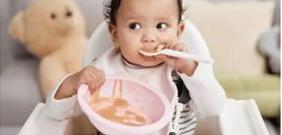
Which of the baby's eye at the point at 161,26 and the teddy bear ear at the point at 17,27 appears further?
the teddy bear ear at the point at 17,27

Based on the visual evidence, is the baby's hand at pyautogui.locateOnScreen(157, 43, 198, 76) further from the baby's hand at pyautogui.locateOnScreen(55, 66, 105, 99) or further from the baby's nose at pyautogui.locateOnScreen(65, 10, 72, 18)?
the baby's nose at pyautogui.locateOnScreen(65, 10, 72, 18)

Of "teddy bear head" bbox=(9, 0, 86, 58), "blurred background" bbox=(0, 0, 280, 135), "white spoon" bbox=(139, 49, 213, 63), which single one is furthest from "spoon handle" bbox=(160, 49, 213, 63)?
"teddy bear head" bbox=(9, 0, 86, 58)

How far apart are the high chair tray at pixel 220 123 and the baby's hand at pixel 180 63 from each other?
7 centimetres

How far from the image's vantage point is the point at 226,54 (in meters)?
0.68

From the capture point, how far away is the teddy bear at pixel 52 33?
0.59 m

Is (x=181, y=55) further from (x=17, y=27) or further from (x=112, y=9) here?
(x=17, y=27)

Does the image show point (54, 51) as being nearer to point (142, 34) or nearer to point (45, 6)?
point (45, 6)

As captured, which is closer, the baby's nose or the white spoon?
the white spoon

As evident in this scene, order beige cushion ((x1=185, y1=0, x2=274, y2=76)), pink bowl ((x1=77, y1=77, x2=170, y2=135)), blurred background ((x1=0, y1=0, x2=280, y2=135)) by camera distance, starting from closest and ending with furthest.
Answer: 1. pink bowl ((x1=77, y1=77, x2=170, y2=135))
2. blurred background ((x1=0, y1=0, x2=280, y2=135))
3. beige cushion ((x1=185, y1=0, x2=274, y2=76))

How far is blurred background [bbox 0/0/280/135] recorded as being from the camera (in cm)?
54

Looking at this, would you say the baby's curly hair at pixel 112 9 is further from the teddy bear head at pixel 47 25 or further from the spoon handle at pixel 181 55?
the teddy bear head at pixel 47 25

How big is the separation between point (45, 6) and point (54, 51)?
0.23ft

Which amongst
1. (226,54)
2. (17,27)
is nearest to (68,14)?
(17,27)

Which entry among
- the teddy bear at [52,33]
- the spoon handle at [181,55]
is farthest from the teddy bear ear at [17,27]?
the spoon handle at [181,55]
